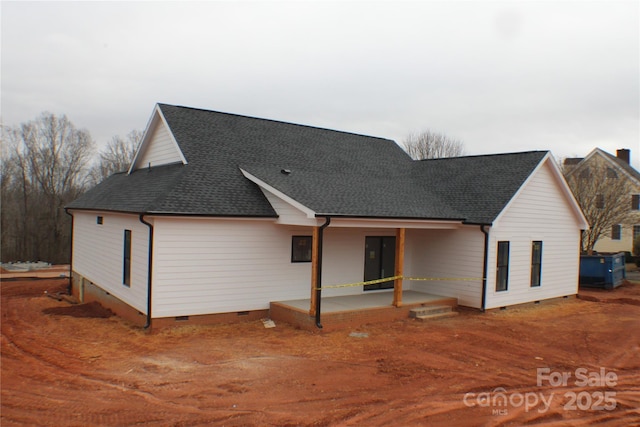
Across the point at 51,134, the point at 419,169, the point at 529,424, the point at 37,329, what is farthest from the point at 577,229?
the point at 51,134

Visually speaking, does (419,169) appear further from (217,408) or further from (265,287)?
(217,408)

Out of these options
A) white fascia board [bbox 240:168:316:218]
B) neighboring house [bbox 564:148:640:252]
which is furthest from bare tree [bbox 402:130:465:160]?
white fascia board [bbox 240:168:316:218]

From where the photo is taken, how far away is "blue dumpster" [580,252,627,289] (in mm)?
22875

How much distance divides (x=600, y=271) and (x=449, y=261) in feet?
38.3

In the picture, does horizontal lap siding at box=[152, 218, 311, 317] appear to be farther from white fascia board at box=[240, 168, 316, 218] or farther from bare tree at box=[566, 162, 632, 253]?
bare tree at box=[566, 162, 632, 253]

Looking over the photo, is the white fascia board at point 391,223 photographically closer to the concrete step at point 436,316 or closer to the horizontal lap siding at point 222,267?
the horizontal lap siding at point 222,267

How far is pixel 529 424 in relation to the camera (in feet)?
22.1

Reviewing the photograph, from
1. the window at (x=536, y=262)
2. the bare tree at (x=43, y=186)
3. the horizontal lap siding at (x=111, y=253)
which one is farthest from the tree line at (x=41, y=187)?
the window at (x=536, y=262)

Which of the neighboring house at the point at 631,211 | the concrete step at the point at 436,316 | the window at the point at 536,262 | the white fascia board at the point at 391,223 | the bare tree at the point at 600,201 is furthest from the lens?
the neighboring house at the point at 631,211

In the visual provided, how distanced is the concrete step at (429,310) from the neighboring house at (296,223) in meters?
0.90

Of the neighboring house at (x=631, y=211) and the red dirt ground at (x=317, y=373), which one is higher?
the neighboring house at (x=631, y=211)

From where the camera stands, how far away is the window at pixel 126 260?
13.7 m

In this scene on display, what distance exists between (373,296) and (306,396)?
7797mm

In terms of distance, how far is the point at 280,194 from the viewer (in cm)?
1291
